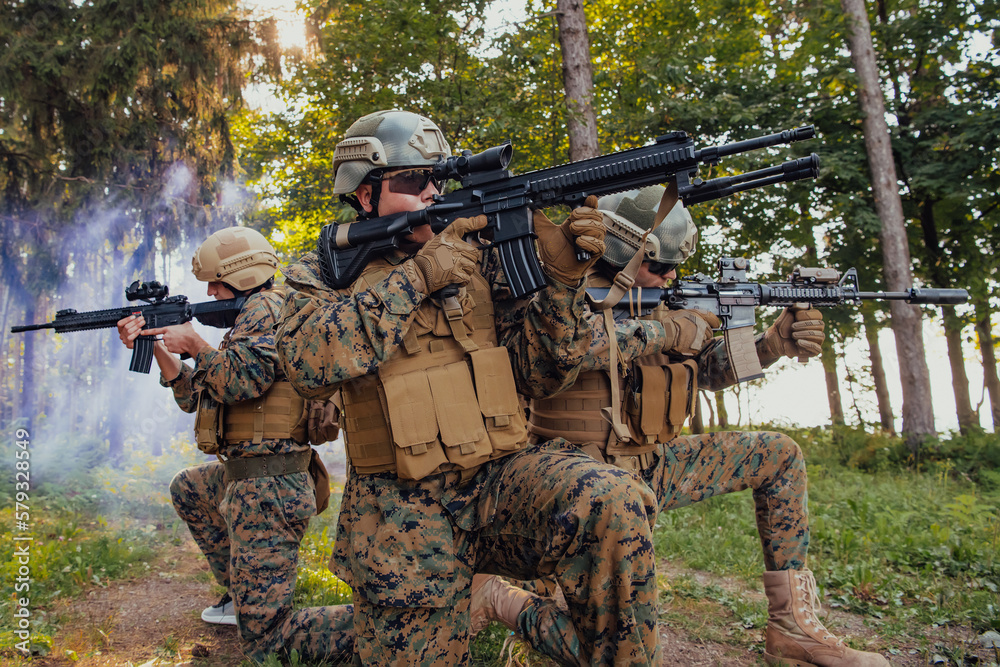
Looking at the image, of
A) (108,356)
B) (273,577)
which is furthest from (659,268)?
(108,356)

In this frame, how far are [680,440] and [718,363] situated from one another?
589 millimetres

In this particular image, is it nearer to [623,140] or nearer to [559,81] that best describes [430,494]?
[559,81]

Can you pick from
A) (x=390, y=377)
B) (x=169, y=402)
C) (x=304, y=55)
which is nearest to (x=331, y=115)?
(x=304, y=55)

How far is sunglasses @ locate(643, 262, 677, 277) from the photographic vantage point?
159 inches

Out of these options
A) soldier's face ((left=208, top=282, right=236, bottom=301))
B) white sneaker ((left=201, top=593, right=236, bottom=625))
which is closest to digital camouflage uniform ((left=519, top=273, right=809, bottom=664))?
white sneaker ((left=201, top=593, right=236, bottom=625))

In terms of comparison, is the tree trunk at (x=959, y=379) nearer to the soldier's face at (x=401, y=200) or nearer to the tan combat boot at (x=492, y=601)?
the tan combat boot at (x=492, y=601)

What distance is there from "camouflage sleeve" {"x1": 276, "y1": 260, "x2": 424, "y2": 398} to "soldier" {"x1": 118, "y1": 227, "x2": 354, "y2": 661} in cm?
113

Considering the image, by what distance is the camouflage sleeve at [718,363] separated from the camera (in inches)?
155

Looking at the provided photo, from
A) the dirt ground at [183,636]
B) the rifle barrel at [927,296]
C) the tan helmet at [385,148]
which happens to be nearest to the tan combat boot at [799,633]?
the dirt ground at [183,636]

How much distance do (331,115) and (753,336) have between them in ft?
23.6

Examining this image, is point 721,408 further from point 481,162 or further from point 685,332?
point 481,162

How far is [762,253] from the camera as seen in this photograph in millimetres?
12438

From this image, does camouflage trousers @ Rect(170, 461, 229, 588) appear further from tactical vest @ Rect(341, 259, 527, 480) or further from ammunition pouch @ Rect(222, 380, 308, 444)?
tactical vest @ Rect(341, 259, 527, 480)

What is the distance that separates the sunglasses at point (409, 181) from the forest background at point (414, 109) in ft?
15.0
